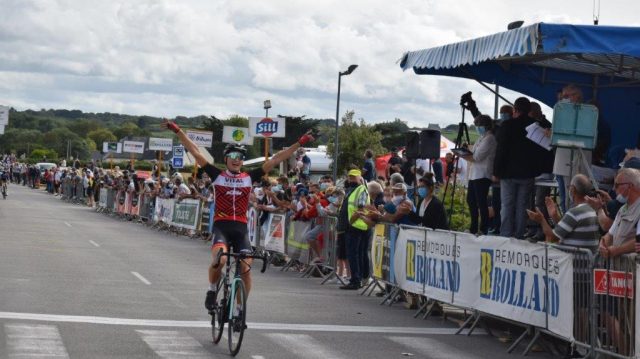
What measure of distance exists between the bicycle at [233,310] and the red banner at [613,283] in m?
3.25

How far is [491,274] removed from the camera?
12.9m

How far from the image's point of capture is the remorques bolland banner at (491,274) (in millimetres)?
11398

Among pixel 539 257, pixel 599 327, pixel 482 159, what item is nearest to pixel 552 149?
pixel 482 159

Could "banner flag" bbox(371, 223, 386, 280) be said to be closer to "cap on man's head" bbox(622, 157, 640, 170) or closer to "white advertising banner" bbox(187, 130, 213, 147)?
"cap on man's head" bbox(622, 157, 640, 170)

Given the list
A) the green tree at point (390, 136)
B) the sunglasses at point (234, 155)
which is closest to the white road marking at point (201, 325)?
the sunglasses at point (234, 155)

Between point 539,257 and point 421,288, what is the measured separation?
3.58m

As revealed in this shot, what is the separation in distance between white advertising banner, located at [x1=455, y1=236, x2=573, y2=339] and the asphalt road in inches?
18.5

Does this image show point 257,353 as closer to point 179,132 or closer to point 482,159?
point 179,132

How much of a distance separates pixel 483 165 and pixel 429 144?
2.43 m

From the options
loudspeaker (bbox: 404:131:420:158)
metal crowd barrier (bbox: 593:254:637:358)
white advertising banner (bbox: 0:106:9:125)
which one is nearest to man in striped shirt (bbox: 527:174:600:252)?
metal crowd barrier (bbox: 593:254:637:358)

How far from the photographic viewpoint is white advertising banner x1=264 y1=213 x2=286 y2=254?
23.6 m

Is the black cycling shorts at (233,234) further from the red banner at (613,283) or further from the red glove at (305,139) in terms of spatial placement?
the red banner at (613,283)

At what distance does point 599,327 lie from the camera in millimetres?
10703

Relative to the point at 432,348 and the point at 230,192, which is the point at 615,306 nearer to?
the point at 432,348
